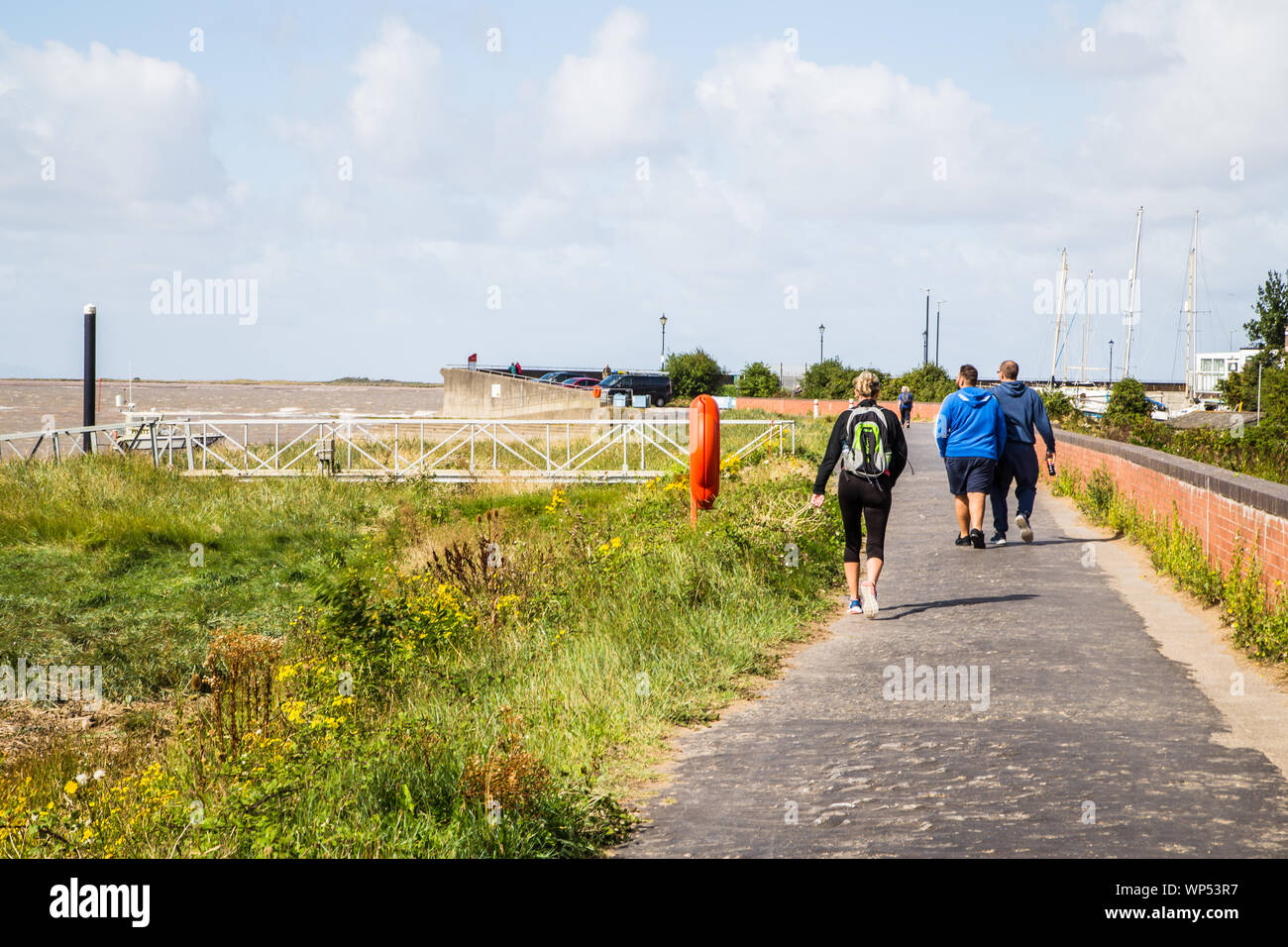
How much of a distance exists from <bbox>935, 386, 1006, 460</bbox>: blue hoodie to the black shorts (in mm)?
66

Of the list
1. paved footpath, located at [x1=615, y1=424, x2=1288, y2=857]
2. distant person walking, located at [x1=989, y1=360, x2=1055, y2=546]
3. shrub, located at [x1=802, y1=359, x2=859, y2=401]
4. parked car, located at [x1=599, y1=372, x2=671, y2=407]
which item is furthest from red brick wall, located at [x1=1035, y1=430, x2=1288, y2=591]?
shrub, located at [x1=802, y1=359, x2=859, y2=401]

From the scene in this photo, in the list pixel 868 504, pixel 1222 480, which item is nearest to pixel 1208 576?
pixel 1222 480

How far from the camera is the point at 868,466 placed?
8609mm

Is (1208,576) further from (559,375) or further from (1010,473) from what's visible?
(559,375)

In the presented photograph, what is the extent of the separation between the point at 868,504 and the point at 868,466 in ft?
0.97

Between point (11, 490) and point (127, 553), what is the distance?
359 cm

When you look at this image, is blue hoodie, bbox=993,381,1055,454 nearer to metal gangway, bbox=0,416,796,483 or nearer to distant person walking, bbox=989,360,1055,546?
distant person walking, bbox=989,360,1055,546

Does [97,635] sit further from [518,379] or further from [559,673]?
[518,379]

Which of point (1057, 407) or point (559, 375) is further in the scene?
point (559, 375)

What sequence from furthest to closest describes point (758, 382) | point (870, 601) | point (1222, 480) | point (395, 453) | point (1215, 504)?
point (758, 382) → point (395, 453) → point (1215, 504) → point (1222, 480) → point (870, 601)

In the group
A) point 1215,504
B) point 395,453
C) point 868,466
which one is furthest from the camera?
point 395,453

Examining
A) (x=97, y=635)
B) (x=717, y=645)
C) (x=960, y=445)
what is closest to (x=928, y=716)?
(x=717, y=645)

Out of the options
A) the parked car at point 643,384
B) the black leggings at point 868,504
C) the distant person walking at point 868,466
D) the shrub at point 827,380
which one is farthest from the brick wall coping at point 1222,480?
the shrub at point 827,380

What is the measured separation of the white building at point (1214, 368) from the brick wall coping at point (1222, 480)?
267ft
